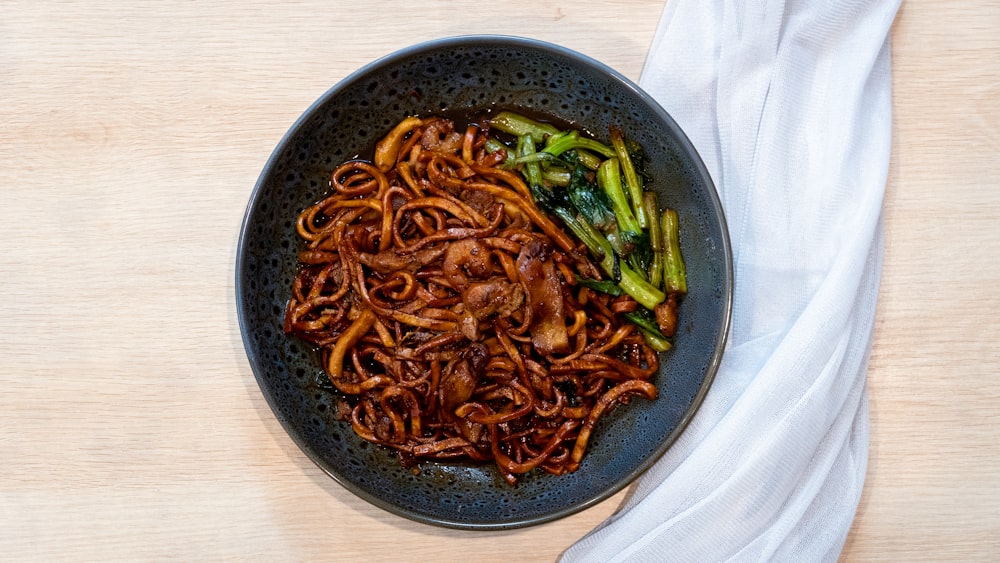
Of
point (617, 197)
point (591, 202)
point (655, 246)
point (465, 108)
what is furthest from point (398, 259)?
point (655, 246)

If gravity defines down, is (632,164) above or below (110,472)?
above

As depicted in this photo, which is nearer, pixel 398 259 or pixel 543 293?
pixel 543 293

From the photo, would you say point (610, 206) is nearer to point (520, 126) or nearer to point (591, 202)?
point (591, 202)

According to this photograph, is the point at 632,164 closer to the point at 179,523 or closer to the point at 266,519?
the point at 266,519

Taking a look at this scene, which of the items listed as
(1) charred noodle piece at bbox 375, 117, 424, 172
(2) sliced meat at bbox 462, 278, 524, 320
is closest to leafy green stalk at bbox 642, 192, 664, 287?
(2) sliced meat at bbox 462, 278, 524, 320

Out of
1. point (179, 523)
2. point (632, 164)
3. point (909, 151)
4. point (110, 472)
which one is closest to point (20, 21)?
point (110, 472)

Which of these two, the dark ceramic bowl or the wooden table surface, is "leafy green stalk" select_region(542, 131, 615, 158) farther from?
the wooden table surface
